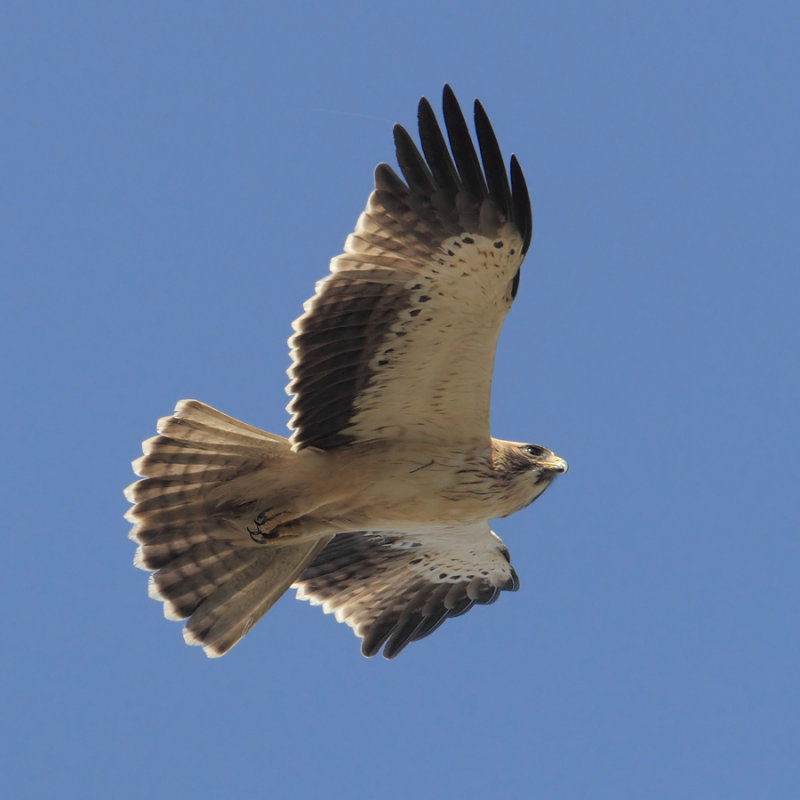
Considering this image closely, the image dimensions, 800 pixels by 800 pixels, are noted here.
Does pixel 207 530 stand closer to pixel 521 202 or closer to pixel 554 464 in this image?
pixel 554 464

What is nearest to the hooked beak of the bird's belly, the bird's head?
the bird's head

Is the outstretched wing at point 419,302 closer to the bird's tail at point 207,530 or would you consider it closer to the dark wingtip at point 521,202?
the dark wingtip at point 521,202

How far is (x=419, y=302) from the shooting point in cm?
731

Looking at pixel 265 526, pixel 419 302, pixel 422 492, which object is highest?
pixel 419 302

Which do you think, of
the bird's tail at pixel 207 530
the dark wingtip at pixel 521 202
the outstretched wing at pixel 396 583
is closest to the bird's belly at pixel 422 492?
the bird's tail at pixel 207 530

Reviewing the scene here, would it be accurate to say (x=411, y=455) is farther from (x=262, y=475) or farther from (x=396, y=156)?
(x=396, y=156)

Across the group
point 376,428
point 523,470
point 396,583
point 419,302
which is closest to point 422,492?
point 376,428

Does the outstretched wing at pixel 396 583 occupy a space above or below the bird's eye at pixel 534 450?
below

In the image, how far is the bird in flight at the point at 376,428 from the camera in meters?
7.07

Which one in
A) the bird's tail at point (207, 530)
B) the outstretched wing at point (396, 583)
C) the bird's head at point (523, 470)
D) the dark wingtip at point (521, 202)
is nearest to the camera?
the dark wingtip at point (521, 202)

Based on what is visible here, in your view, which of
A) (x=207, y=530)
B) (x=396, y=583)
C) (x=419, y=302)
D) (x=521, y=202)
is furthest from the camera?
(x=396, y=583)

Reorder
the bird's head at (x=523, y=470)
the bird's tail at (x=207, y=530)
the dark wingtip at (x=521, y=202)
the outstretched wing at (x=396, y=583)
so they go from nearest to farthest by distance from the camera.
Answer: the dark wingtip at (x=521, y=202) → the bird's tail at (x=207, y=530) → the bird's head at (x=523, y=470) → the outstretched wing at (x=396, y=583)

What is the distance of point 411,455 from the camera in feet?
25.9

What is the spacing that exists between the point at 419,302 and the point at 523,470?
4.07 ft
